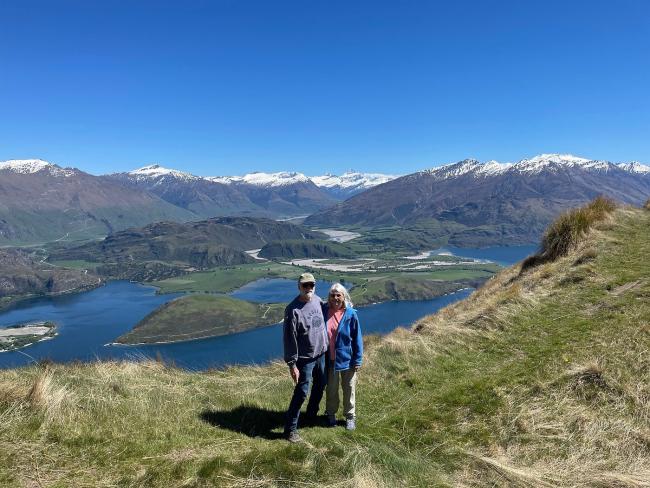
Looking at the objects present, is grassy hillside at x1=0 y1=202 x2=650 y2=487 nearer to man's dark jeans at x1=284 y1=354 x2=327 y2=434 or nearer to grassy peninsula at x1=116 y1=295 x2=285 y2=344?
man's dark jeans at x1=284 y1=354 x2=327 y2=434

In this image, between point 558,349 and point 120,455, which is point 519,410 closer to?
point 558,349

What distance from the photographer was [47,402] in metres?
7.44

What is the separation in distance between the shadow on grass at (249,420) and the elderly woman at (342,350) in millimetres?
1104

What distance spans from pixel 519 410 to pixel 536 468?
5.06 feet

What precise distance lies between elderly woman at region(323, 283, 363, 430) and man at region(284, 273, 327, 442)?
354 millimetres

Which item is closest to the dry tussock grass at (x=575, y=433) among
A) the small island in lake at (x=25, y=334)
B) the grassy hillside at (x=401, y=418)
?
the grassy hillside at (x=401, y=418)

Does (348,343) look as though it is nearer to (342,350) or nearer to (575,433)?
(342,350)

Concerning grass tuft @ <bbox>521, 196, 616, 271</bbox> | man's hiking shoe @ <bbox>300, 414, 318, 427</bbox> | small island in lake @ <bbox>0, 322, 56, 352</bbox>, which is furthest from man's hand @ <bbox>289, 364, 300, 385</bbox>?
small island in lake @ <bbox>0, 322, 56, 352</bbox>

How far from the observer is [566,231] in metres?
19.6

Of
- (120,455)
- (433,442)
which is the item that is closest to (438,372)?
(433,442)

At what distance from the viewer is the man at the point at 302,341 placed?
7.40 m

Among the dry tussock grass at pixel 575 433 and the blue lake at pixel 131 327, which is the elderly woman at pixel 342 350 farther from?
the blue lake at pixel 131 327

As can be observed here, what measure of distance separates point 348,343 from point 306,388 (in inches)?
44.2

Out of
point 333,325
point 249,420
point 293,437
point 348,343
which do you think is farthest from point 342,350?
point 249,420
